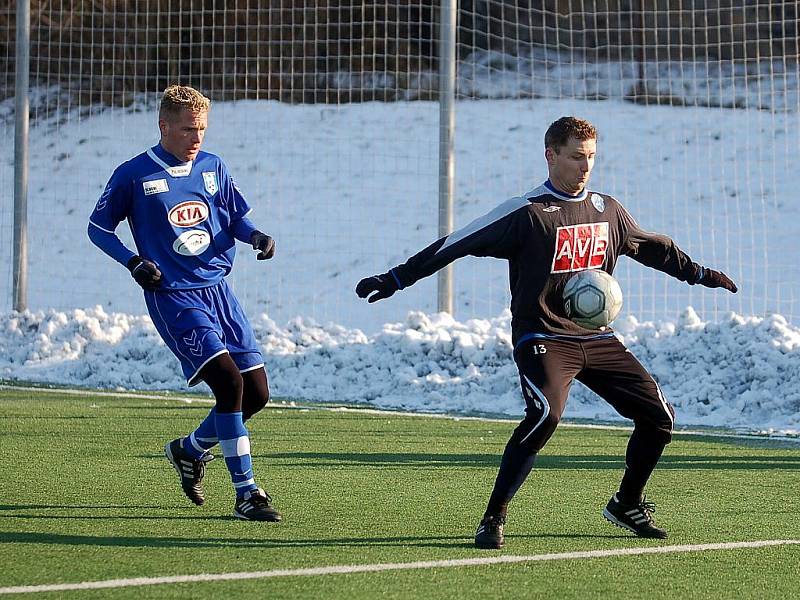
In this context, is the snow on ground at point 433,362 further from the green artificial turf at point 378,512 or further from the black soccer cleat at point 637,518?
the black soccer cleat at point 637,518

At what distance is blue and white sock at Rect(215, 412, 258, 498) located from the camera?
6422mm

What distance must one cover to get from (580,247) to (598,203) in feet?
0.71

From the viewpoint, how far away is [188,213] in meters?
6.65

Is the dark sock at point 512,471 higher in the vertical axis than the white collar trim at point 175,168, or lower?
lower

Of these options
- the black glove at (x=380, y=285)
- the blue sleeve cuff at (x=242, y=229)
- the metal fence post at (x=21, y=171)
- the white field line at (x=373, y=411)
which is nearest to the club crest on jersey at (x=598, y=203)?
the black glove at (x=380, y=285)

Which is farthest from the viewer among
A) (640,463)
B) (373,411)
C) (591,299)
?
(373,411)

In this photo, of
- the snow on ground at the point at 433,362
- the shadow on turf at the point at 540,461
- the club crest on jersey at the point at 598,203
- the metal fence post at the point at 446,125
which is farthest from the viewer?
the metal fence post at the point at 446,125

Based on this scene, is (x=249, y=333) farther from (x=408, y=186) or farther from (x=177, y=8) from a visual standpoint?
(x=408, y=186)

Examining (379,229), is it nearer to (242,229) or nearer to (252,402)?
(242,229)

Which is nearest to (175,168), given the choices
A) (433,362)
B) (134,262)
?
(134,262)

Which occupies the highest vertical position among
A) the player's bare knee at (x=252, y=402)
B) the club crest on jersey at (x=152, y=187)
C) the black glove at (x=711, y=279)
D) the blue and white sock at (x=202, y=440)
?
the club crest on jersey at (x=152, y=187)

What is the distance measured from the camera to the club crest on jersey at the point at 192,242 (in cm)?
659

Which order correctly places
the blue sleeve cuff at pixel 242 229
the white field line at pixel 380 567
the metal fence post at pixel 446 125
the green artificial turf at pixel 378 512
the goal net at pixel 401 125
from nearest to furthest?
the white field line at pixel 380 567
the green artificial turf at pixel 378 512
the blue sleeve cuff at pixel 242 229
the metal fence post at pixel 446 125
the goal net at pixel 401 125

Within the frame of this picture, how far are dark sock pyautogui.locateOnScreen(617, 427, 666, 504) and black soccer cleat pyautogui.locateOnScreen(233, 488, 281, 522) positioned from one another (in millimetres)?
1370
